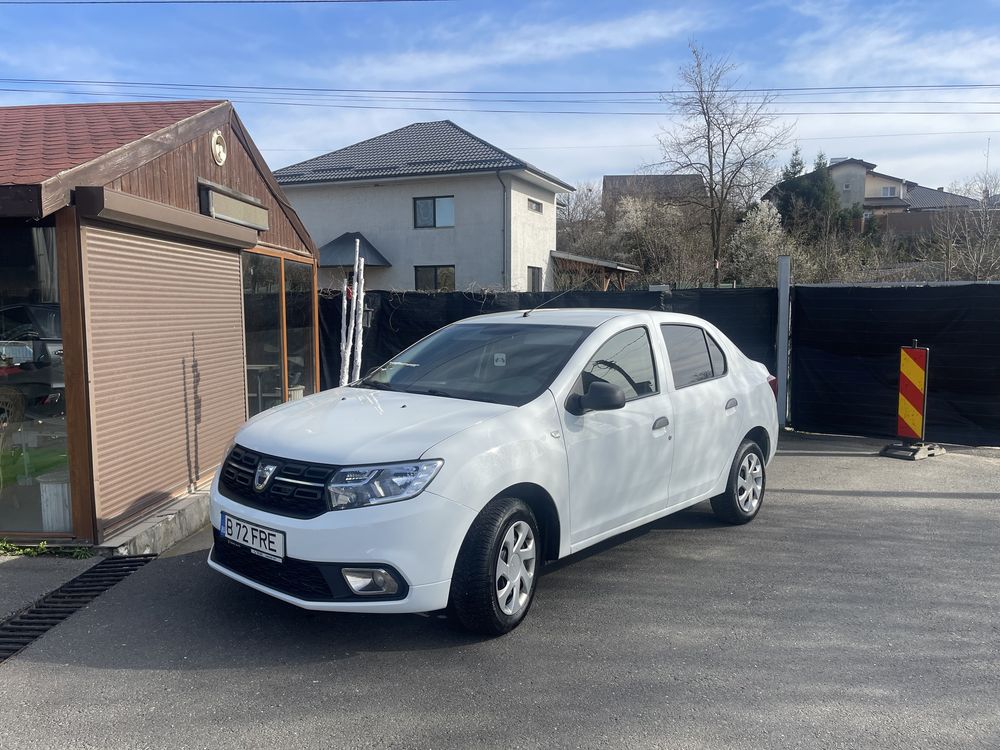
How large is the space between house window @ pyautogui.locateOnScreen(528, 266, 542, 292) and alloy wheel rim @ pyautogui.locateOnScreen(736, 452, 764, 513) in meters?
21.9

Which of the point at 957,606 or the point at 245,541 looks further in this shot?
the point at 957,606

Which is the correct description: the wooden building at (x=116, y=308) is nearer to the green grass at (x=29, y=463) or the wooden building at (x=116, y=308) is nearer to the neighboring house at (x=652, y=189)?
the green grass at (x=29, y=463)

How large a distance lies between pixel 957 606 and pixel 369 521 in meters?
3.35

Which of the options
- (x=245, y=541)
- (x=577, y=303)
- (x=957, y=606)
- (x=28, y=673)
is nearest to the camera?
(x=28, y=673)

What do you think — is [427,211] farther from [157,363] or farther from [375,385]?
[375,385]

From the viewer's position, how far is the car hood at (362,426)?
12.4 ft

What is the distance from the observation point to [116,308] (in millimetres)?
5523

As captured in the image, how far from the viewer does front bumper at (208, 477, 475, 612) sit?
3.62m

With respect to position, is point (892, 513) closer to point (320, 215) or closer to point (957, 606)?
point (957, 606)

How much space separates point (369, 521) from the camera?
3621 millimetres

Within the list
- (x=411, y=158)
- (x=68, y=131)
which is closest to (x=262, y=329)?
(x=68, y=131)

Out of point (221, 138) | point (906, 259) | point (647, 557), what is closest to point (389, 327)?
point (221, 138)

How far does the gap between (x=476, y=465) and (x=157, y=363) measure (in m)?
3.44

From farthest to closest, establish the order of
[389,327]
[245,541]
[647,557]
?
[389,327]
[647,557]
[245,541]
